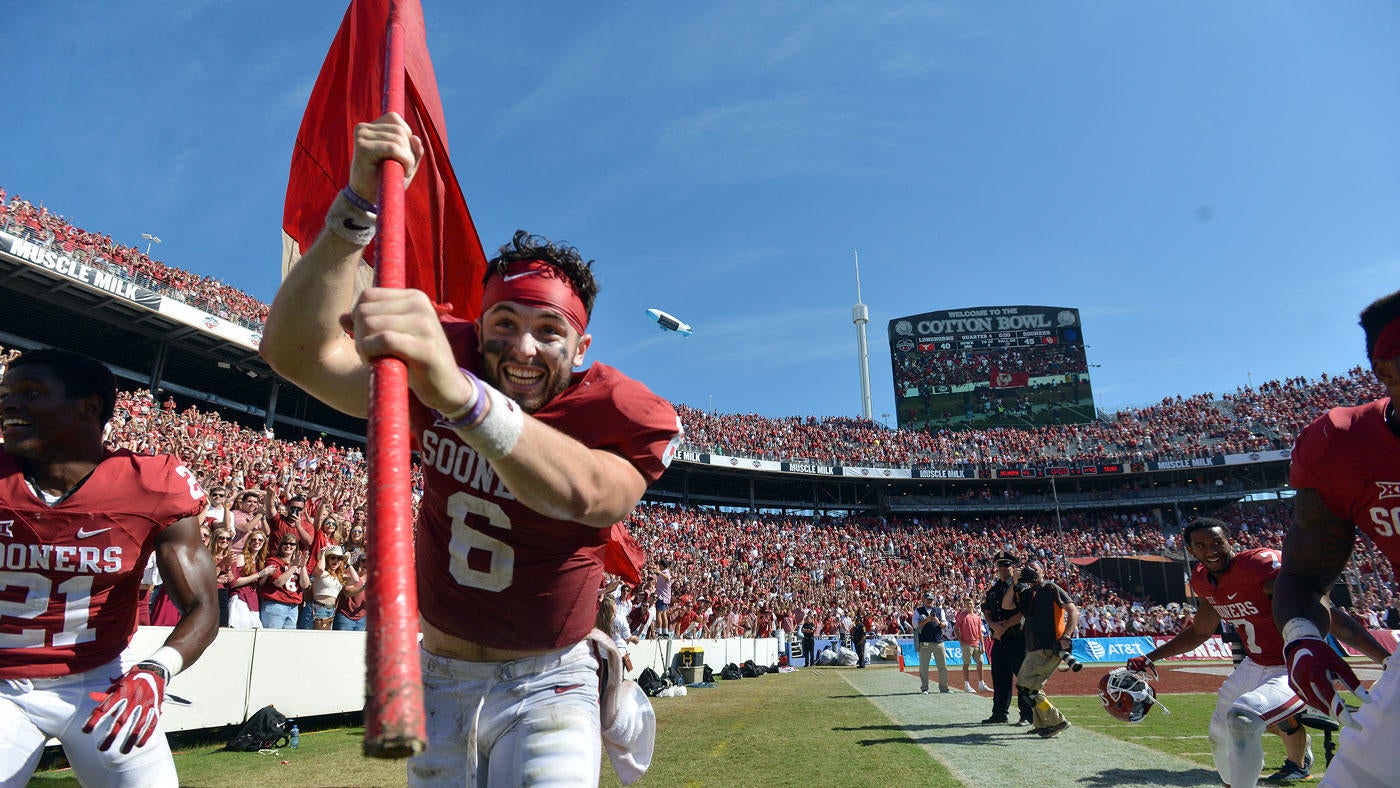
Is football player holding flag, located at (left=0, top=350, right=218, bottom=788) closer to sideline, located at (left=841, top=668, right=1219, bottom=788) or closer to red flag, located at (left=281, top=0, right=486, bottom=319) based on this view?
red flag, located at (left=281, top=0, right=486, bottom=319)

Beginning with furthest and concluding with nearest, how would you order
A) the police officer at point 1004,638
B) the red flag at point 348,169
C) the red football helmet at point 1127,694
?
the police officer at point 1004,638, the red football helmet at point 1127,694, the red flag at point 348,169

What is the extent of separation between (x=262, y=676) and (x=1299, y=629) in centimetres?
902

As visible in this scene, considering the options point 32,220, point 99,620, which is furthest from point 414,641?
point 32,220

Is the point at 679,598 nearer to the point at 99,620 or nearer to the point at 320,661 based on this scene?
the point at 320,661

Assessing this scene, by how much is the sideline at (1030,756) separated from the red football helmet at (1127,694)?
1.75ft

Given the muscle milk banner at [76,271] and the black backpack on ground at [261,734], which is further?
the muscle milk banner at [76,271]

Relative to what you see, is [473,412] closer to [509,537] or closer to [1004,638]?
[509,537]

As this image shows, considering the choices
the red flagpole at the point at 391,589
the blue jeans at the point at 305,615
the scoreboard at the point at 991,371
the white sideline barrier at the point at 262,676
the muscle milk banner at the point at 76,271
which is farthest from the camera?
the scoreboard at the point at 991,371

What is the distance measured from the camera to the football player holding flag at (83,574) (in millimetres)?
2820

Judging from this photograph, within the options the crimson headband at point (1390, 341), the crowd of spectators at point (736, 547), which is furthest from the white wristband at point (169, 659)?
the crowd of spectators at point (736, 547)

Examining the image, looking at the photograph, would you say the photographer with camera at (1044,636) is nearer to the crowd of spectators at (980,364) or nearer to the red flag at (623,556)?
the red flag at (623,556)

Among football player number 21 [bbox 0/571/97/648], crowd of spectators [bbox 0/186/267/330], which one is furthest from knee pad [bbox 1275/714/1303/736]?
crowd of spectators [bbox 0/186/267/330]

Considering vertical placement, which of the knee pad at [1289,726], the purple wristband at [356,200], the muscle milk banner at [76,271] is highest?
the muscle milk banner at [76,271]

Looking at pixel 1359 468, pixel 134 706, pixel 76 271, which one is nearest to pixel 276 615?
pixel 134 706
